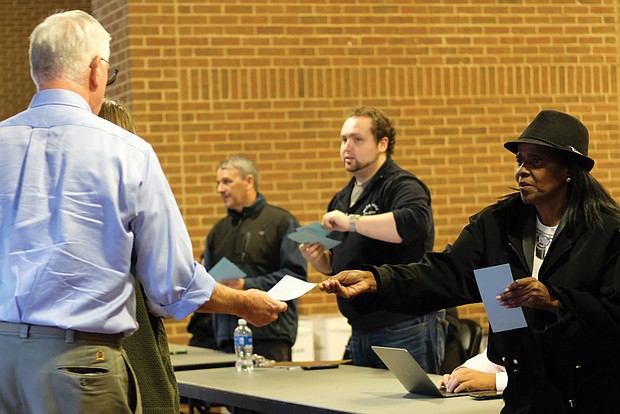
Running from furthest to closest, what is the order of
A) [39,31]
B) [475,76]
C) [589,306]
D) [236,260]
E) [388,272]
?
[475,76]
[236,260]
[388,272]
[589,306]
[39,31]

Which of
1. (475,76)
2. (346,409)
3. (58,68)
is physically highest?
(475,76)

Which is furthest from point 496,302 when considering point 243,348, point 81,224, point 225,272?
Answer: point 225,272

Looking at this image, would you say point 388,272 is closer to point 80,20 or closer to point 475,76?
point 80,20

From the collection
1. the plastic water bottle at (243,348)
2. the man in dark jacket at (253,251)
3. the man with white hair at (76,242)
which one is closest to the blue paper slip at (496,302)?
the man with white hair at (76,242)

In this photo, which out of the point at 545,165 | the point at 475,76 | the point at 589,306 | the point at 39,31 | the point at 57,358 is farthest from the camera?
the point at 475,76

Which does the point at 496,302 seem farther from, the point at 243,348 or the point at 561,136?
the point at 243,348

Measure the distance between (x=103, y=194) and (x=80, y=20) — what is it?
57 centimetres

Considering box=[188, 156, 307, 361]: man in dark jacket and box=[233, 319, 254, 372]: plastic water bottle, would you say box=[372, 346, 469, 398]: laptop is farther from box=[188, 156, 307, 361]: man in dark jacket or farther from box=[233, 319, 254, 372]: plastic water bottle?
box=[188, 156, 307, 361]: man in dark jacket

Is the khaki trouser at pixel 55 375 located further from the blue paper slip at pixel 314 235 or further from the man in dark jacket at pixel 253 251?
the man in dark jacket at pixel 253 251

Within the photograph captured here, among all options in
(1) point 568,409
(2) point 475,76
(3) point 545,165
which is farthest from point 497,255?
(2) point 475,76

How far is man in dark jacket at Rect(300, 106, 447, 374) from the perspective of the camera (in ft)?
20.1

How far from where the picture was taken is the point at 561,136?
13.5 feet

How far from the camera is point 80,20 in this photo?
354 centimetres

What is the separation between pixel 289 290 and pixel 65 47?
1.46 meters
